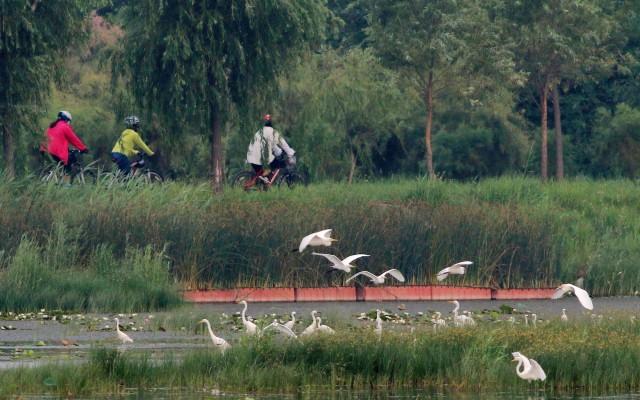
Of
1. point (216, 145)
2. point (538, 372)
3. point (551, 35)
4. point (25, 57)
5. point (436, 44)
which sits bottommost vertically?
point (538, 372)

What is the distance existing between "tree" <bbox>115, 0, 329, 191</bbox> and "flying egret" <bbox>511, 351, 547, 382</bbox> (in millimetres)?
17464

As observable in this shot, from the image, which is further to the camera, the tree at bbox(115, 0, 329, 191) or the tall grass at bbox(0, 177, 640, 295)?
the tree at bbox(115, 0, 329, 191)

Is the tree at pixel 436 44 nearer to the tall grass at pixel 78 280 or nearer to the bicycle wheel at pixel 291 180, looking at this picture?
the bicycle wheel at pixel 291 180

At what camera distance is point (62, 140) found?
2834cm

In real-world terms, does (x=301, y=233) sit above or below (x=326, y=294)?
above

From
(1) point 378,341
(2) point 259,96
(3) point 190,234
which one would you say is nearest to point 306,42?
(2) point 259,96

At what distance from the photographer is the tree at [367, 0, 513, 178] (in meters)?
41.5

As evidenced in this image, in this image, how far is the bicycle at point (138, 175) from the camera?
26.9 metres

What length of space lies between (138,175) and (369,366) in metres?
14.4

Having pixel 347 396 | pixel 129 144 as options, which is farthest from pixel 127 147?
pixel 347 396

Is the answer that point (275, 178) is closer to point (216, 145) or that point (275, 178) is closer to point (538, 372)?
point (216, 145)

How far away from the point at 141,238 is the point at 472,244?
5.24m

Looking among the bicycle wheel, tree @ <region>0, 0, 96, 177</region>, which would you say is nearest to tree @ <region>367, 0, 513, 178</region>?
the bicycle wheel

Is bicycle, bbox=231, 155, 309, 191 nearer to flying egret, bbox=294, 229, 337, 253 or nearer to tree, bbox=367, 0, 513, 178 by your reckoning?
flying egret, bbox=294, 229, 337, 253
